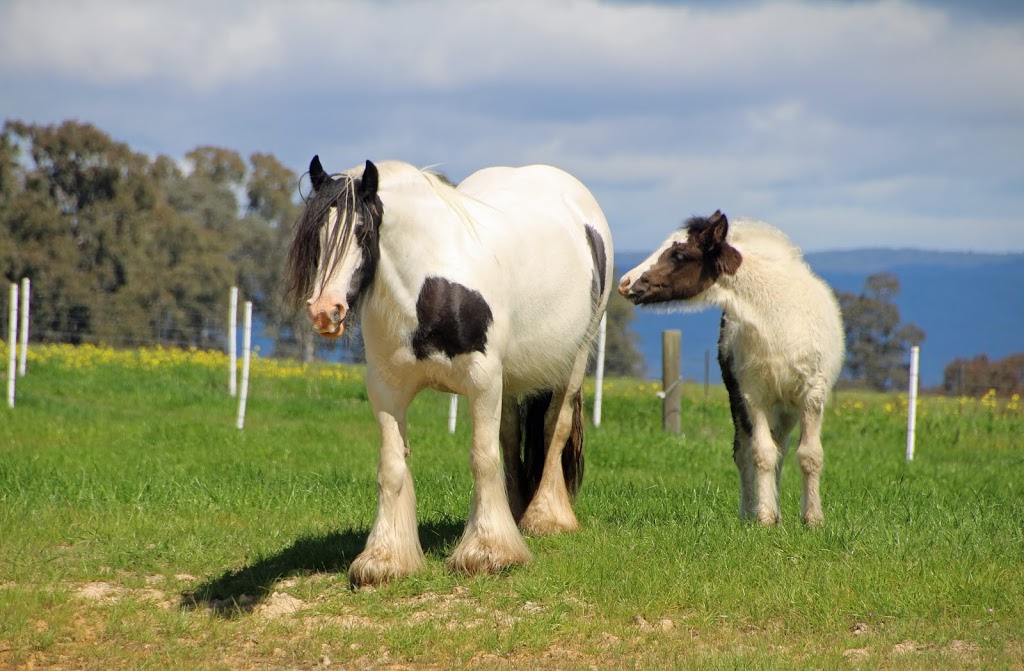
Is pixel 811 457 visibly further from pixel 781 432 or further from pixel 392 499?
pixel 392 499

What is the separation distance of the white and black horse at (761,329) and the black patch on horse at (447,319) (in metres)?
2.05

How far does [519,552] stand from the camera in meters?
6.53

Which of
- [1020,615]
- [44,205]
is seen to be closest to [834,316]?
[1020,615]

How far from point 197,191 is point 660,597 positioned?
50.6 m

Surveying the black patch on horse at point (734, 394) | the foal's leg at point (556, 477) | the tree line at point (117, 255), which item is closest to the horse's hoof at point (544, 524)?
the foal's leg at point (556, 477)

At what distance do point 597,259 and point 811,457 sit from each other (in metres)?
2.15

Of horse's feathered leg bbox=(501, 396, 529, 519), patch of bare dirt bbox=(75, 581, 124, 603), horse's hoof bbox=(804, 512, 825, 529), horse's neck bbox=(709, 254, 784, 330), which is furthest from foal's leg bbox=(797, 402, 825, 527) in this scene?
patch of bare dirt bbox=(75, 581, 124, 603)

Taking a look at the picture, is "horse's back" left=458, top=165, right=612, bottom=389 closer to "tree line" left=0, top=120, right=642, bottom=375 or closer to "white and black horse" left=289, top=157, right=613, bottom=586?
"white and black horse" left=289, top=157, right=613, bottom=586

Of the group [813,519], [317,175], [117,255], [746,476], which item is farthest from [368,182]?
[117,255]

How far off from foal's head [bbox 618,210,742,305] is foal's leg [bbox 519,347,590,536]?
65 centimetres

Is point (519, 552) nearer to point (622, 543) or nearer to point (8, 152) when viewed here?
point (622, 543)

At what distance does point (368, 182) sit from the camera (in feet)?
19.3

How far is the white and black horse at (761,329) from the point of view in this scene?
7391mm

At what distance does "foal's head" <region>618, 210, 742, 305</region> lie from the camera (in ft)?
25.6
